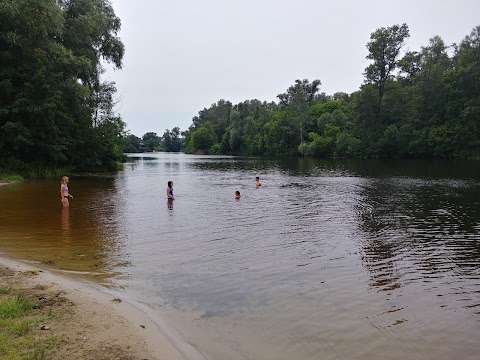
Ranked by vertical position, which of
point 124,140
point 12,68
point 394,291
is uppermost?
point 12,68

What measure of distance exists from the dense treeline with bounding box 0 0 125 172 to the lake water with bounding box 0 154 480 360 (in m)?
13.1

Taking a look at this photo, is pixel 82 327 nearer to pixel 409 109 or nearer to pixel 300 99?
pixel 409 109

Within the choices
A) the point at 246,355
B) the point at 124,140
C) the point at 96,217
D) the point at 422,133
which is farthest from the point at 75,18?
the point at 422,133

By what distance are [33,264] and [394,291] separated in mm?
9195

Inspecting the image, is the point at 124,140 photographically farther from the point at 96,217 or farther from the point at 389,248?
the point at 389,248

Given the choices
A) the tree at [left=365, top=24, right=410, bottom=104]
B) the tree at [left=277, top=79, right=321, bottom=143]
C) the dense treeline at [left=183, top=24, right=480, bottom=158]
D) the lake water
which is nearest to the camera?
the lake water

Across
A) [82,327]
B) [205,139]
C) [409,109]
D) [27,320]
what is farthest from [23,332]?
[205,139]

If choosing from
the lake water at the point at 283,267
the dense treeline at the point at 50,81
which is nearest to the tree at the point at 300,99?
the dense treeline at the point at 50,81

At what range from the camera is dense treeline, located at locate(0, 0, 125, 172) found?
31.8 metres

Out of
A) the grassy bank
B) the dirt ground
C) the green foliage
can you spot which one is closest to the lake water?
the dirt ground

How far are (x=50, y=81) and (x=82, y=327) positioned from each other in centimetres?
3310

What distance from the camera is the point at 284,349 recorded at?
640 cm

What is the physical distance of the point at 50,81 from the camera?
3422cm

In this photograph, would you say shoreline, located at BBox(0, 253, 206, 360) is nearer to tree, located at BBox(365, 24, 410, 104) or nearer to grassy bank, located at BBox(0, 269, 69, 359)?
grassy bank, located at BBox(0, 269, 69, 359)
